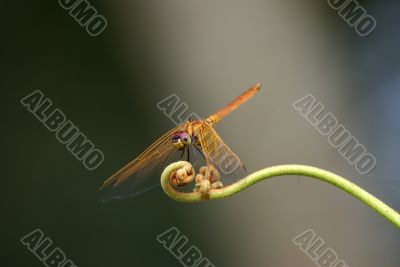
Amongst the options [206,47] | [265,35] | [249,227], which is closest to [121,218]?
[249,227]

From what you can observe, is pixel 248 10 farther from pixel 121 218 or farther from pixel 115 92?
pixel 121 218

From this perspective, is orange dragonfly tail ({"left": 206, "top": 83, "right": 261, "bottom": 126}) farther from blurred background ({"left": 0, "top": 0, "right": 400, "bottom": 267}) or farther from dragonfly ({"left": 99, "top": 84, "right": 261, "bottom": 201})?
A: blurred background ({"left": 0, "top": 0, "right": 400, "bottom": 267})

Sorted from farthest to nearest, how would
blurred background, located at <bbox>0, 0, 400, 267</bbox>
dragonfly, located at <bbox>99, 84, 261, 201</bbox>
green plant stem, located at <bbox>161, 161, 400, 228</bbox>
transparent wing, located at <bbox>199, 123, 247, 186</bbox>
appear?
blurred background, located at <bbox>0, 0, 400, 267</bbox> → dragonfly, located at <bbox>99, 84, 261, 201</bbox> → transparent wing, located at <bbox>199, 123, 247, 186</bbox> → green plant stem, located at <bbox>161, 161, 400, 228</bbox>

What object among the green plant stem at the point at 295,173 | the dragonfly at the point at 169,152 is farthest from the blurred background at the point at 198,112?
the green plant stem at the point at 295,173

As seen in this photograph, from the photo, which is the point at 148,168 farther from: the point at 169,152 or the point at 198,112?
the point at 198,112

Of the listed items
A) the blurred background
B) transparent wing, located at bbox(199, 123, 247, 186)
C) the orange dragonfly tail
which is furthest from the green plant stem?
the blurred background
